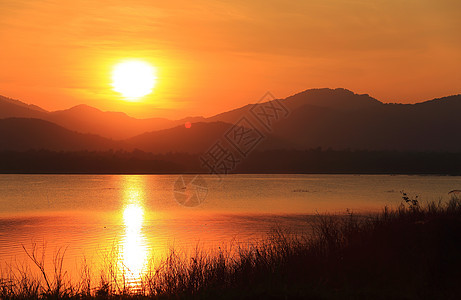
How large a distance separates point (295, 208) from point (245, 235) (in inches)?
877

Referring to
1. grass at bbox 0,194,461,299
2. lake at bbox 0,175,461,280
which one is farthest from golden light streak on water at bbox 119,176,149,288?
→ grass at bbox 0,194,461,299

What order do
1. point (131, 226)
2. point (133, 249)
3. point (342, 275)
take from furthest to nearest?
point (131, 226) → point (133, 249) → point (342, 275)

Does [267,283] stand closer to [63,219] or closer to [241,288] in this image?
[241,288]

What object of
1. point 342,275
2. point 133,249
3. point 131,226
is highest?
point 342,275

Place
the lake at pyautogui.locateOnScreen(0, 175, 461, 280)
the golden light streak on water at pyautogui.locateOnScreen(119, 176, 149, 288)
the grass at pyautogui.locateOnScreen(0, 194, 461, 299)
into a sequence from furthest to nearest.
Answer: the lake at pyautogui.locateOnScreen(0, 175, 461, 280), the golden light streak on water at pyautogui.locateOnScreen(119, 176, 149, 288), the grass at pyautogui.locateOnScreen(0, 194, 461, 299)

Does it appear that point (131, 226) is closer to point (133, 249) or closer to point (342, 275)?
point (133, 249)

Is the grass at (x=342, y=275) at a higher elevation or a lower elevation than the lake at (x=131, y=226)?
higher

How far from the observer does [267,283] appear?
12.7 metres

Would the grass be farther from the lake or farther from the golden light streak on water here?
the lake

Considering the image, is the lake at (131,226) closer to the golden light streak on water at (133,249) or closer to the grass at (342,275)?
the golden light streak on water at (133,249)

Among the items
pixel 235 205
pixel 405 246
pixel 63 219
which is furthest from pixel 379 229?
pixel 235 205

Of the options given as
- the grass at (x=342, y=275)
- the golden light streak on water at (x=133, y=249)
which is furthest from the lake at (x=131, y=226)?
the grass at (x=342, y=275)

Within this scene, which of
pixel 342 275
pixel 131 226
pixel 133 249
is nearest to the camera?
pixel 342 275

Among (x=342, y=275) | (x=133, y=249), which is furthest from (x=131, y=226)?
(x=342, y=275)
